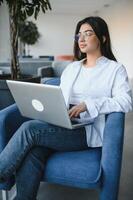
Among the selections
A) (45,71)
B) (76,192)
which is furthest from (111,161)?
(45,71)

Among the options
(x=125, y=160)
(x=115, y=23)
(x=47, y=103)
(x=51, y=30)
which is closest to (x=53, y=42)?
(x=51, y=30)

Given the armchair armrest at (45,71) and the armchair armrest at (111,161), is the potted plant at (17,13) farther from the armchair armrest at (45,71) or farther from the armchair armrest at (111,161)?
the armchair armrest at (45,71)

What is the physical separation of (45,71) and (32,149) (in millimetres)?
3775

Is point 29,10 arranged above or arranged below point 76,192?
above

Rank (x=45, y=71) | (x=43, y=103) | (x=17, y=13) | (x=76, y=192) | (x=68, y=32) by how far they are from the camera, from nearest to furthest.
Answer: (x=43, y=103)
(x=76, y=192)
(x=17, y=13)
(x=45, y=71)
(x=68, y=32)

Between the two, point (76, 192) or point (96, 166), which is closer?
point (96, 166)

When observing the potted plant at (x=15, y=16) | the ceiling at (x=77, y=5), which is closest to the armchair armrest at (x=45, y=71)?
the potted plant at (x=15, y=16)

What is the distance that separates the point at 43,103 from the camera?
1.48 meters

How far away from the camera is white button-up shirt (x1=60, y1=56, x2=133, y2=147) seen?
5.09 ft

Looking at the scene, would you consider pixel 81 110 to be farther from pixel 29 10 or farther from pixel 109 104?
pixel 29 10

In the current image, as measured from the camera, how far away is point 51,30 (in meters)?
13.0

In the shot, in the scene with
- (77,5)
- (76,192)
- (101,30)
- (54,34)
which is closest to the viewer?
(101,30)

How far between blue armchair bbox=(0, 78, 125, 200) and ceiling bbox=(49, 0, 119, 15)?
8952 mm

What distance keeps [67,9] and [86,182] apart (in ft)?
36.6
